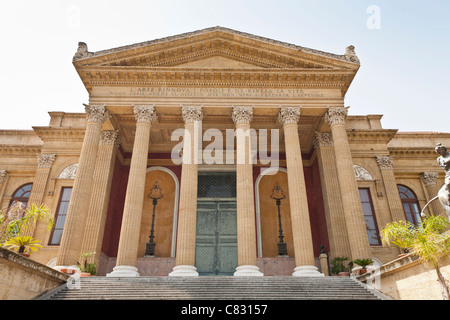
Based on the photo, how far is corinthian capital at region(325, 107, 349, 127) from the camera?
16750mm

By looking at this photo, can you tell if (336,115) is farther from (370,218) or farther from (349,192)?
(370,218)

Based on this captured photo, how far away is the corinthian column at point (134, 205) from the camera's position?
13797mm

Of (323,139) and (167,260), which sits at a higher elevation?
(323,139)

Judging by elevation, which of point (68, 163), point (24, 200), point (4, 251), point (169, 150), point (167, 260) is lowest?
point (4, 251)

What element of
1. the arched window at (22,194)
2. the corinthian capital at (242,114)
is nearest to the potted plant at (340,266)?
the corinthian capital at (242,114)

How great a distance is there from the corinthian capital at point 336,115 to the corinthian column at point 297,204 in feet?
5.48

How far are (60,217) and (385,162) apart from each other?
20.1m

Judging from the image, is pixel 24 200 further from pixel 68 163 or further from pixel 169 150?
pixel 169 150

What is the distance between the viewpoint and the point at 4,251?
873 centimetres

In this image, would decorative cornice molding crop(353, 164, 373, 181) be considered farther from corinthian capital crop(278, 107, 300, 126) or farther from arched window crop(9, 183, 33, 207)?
arched window crop(9, 183, 33, 207)

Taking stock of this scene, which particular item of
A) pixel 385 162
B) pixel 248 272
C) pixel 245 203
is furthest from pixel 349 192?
pixel 385 162

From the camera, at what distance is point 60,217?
19.1 m
